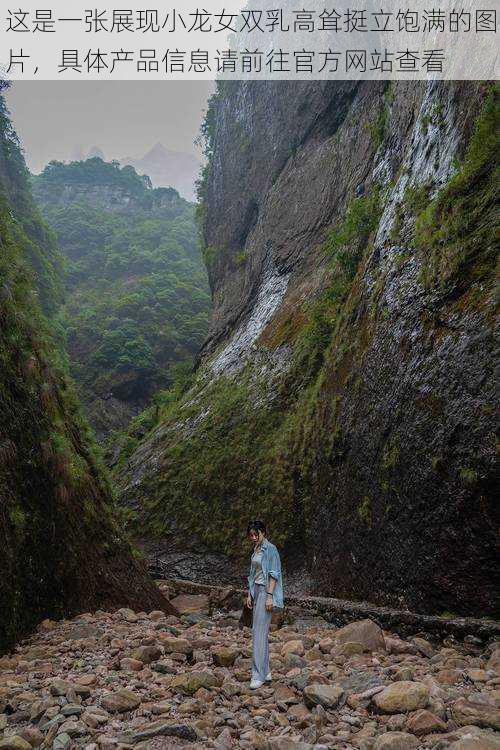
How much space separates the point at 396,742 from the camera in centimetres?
302

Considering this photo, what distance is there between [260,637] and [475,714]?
194cm

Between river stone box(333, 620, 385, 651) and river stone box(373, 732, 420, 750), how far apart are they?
2.15m

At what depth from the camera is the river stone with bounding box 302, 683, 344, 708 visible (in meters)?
3.77

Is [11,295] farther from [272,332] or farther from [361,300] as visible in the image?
[272,332]

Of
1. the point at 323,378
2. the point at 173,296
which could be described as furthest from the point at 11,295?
the point at 173,296

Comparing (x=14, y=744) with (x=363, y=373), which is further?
(x=363, y=373)

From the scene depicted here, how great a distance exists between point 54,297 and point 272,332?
870 inches

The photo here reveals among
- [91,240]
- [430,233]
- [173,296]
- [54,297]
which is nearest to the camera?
[430,233]

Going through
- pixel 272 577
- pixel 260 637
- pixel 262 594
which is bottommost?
pixel 260 637

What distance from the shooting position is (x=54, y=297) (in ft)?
107

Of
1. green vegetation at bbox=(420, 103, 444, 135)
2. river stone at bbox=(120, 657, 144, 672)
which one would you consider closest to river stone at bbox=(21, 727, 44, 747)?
river stone at bbox=(120, 657, 144, 672)

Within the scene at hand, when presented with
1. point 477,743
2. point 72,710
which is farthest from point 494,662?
point 72,710

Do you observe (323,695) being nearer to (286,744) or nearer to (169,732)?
(286,744)

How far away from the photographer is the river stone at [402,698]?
3453 mm
